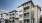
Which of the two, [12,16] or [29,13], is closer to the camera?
[29,13]

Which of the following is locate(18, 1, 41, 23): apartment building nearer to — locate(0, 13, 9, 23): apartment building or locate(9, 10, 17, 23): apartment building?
locate(9, 10, 17, 23): apartment building

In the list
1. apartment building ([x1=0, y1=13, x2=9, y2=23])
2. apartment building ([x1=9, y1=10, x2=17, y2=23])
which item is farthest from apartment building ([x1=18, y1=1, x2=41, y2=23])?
apartment building ([x1=0, y1=13, x2=9, y2=23])

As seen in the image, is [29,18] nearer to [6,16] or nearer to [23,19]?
[23,19]

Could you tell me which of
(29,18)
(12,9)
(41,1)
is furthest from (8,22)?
(41,1)

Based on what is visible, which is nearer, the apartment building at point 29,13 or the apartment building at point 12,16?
the apartment building at point 29,13

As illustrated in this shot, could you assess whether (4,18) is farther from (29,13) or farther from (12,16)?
(29,13)

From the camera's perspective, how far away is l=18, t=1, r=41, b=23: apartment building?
1375mm

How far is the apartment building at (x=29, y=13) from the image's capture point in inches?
54.1

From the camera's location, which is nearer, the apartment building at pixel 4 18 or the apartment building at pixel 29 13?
the apartment building at pixel 29 13

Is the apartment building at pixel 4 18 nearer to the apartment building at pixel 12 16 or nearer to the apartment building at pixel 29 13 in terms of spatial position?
the apartment building at pixel 12 16

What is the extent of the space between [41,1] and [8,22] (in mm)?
740

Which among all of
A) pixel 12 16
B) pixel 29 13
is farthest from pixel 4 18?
pixel 29 13

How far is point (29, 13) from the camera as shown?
1396 mm

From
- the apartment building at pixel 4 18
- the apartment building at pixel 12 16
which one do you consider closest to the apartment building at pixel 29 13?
the apartment building at pixel 12 16
